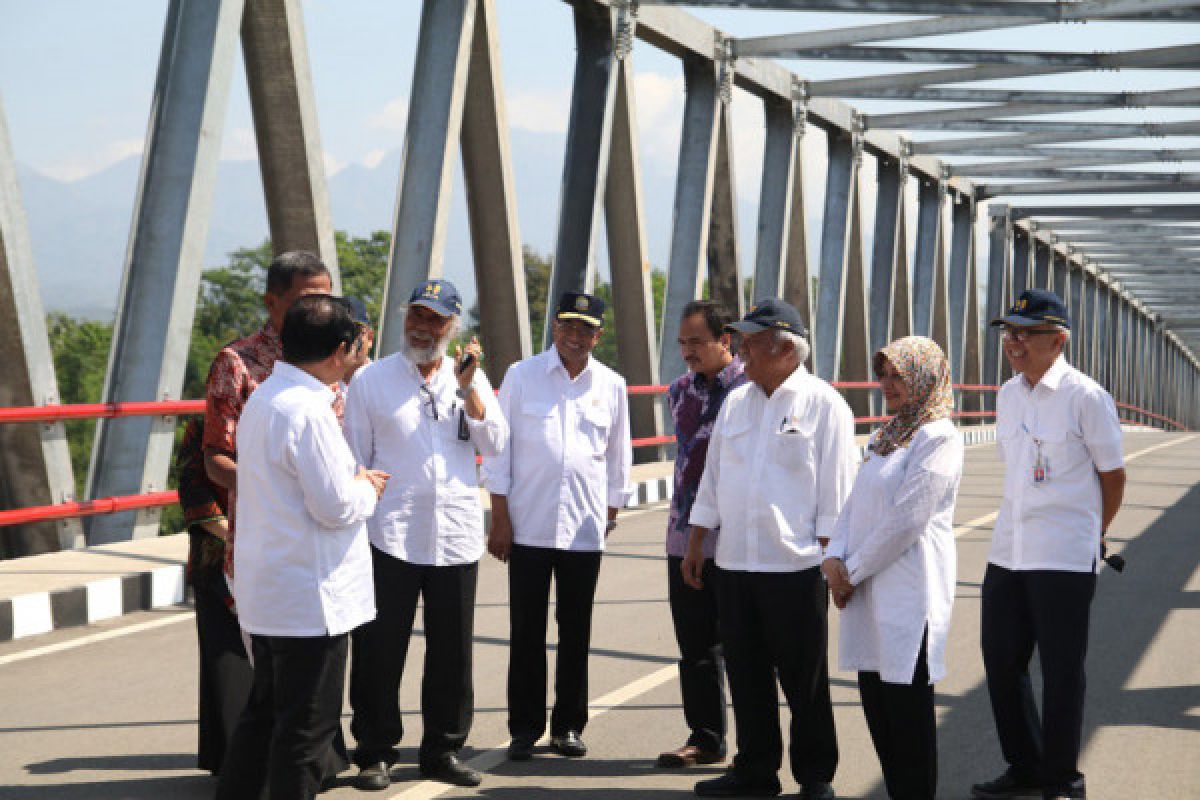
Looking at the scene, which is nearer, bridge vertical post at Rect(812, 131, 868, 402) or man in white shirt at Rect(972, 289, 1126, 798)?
man in white shirt at Rect(972, 289, 1126, 798)

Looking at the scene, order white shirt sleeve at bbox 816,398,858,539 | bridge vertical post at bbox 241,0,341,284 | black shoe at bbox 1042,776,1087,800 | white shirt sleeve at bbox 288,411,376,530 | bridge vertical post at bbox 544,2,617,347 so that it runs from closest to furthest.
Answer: white shirt sleeve at bbox 288,411,376,530
black shoe at bbox 1042,776,1087,800
white shirt sleeve at bbox 816,398,858,539
bridge vertical post at bbox 241,0,341,284
bridge vertical post at bbox 544,2,617,347

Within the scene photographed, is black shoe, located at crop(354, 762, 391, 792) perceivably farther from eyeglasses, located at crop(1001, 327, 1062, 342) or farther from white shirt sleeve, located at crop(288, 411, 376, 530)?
eyeglasses, located at crop(1001, 327, 1062, 342)

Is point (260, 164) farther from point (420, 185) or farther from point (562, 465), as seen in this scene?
point (562, 465)

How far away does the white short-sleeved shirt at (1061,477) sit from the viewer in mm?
4637

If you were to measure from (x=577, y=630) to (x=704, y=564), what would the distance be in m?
0.53

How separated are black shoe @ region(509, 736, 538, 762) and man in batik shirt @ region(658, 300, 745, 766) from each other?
42 cm

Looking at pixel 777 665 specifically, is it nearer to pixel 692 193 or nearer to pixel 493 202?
pixel 493 202

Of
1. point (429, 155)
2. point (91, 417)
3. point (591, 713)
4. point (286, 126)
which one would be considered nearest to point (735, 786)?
point (591, 713)

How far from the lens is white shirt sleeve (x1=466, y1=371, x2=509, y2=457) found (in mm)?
4980

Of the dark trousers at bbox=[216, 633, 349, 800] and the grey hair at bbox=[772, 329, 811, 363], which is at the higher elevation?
the grey hair at bbox=[772, 329, 811, 363]

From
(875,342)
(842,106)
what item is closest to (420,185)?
(842,106)

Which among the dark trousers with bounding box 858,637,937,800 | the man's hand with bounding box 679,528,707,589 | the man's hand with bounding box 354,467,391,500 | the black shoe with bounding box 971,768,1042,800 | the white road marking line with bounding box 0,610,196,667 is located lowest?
Answer: the white road marking line with bounding box 0,610,196,667

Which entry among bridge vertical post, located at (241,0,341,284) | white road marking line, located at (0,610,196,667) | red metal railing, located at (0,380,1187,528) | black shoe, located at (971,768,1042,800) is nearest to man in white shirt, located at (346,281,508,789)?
black shoe, located at (971,768,1042,800)

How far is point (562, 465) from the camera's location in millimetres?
5363
